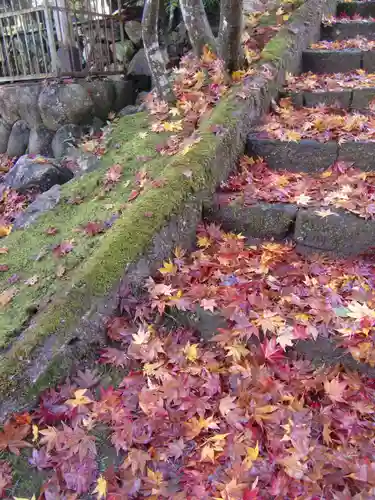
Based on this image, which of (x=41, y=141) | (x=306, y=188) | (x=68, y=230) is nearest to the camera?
(x=306, y=188)

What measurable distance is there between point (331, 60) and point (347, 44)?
532 mm

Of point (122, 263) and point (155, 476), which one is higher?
point (122, 263)

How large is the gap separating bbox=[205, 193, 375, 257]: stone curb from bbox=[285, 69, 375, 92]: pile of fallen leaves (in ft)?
6.17

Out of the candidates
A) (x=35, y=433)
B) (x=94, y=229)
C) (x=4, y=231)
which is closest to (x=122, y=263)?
(x=94, y=229)

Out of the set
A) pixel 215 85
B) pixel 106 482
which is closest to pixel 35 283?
pixel 106 482

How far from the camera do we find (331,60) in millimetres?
4727

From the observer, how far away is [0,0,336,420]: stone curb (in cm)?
208

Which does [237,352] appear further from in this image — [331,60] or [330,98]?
[331,60]

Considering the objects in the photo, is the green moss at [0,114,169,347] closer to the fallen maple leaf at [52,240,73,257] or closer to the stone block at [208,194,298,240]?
the fallen maple leaf at [52,240,73,257]

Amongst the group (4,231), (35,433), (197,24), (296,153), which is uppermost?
(197,24)

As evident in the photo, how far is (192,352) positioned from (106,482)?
0.76 m

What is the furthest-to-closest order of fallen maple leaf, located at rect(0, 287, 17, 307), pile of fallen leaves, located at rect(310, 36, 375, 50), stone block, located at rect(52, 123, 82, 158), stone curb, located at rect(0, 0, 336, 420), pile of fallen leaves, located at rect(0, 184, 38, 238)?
1. stone block, located at rect(52, 123, 82, 158)
2. pile of fallen leaves, located at rect(310, 36, 375, 50)
3. pile of fallen leaves, located at rect(0, 184, 38, 238)
4. fallen maple leaf, located at rect(0, 287, 17, 307)
5. stone curb, located at rect(0, 0, 336, 420)

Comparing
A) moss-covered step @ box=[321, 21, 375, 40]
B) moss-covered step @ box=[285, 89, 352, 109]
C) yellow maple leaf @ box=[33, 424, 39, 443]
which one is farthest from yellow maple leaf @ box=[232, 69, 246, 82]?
yellow maple leaf @ box=[33, 424, 39, 443]

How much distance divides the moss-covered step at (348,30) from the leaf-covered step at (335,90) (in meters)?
1.26
